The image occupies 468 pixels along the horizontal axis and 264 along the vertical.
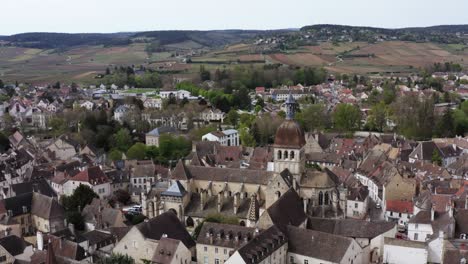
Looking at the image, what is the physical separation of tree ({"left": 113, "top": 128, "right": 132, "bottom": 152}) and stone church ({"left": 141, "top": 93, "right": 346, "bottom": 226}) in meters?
39.6

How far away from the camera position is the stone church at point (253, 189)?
49281 millimetres

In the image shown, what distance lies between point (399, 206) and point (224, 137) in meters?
47.7

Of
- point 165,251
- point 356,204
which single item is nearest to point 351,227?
point 356,204

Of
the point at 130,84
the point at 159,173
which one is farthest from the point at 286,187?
the point at 130,84

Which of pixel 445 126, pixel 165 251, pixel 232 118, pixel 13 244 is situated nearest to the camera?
pixel 165 251

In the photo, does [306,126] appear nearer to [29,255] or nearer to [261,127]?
[261,127]

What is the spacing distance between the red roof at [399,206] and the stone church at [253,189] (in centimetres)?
663

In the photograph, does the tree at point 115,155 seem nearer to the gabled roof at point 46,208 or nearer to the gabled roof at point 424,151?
the gabled roof at point 46,208

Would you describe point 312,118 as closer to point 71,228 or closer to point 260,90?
point 260,90

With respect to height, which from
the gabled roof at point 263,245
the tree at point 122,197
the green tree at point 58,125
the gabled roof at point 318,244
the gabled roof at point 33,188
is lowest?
the tree at point 122,197

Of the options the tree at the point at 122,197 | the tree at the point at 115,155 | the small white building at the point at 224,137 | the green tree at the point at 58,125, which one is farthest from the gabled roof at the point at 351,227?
the green tree at the point at 58,125

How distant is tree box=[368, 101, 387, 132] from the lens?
10794 cm

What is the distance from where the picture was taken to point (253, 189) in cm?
5325

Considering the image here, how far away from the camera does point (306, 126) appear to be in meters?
109
